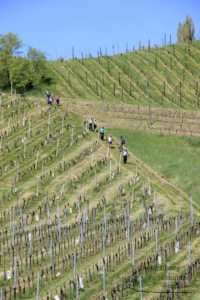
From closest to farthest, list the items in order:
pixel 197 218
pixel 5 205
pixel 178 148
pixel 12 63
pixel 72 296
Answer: pixel 72 296, pixel 197 218, pixel 5 205, pixel 178 148, pixel 12 63

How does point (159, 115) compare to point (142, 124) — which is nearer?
point (142, 124)

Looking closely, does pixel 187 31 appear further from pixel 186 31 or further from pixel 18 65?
pixel 18 65

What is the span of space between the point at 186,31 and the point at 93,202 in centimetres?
8339

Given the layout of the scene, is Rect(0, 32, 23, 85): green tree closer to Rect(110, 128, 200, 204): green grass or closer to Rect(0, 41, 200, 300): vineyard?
Rect(0, 41, 200, 300): vineyard

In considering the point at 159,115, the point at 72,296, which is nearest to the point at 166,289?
the point at 72,296

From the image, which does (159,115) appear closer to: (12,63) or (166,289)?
(12,63)

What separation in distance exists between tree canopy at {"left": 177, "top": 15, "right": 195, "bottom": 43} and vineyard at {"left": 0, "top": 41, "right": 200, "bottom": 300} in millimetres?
38275

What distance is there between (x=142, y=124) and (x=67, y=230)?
25.5m

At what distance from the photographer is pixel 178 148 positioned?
4438 centimetres

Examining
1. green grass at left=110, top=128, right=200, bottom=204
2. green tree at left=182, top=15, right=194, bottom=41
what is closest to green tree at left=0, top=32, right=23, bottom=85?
green grass at left=110, top=128, right=200, bottom=204

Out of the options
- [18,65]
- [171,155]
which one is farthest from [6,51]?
[171,155]

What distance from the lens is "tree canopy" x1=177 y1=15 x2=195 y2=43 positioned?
351 feet

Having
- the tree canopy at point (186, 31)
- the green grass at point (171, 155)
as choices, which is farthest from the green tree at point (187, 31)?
the green grass at point (171, 155)

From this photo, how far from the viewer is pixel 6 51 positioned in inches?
2709
